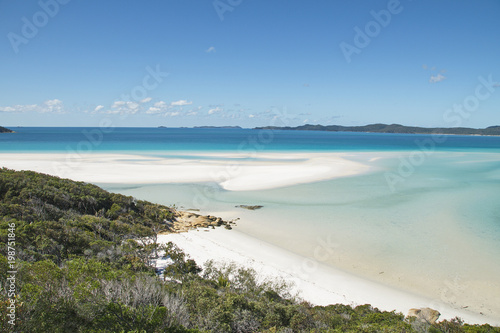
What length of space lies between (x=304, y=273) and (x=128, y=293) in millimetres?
7419

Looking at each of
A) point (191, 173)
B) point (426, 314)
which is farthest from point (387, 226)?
point (191, 173)

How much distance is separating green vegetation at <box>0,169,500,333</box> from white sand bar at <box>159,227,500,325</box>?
0.96m

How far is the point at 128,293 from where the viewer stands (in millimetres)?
5848

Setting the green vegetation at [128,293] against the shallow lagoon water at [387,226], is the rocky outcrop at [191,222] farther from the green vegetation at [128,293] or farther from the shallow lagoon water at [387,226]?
the green vegetation at [128,293]

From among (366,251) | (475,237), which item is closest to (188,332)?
(366,251)

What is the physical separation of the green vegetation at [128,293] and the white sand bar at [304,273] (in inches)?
37.7

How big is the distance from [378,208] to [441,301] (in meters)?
11.5

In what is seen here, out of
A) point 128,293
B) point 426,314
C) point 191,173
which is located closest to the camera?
point 128,293

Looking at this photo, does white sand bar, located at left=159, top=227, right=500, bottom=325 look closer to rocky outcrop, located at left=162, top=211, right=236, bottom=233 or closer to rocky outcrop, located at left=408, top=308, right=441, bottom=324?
rocky outcrop, located at left=408, top=308, right=441, bottom=324

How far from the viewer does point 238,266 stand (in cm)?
1158

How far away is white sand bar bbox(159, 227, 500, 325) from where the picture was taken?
31.3 feet

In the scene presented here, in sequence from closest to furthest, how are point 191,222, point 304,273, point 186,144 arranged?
1. point 304,273
2. point 191,222
3. point 186,144

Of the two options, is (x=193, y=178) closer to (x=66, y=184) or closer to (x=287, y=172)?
(x=287, y=172)

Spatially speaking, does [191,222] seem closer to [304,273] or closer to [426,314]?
[304,273]
